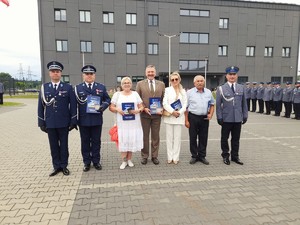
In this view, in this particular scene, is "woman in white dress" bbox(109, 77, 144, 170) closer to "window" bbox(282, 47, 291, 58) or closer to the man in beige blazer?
the man in beige blazer

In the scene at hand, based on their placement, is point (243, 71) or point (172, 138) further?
point (243, 71)

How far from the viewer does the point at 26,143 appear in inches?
284

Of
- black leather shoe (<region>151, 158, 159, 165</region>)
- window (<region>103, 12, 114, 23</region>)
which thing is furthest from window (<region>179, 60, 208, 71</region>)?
black leather shoe (<region>151, 158, 159, 165</region>)

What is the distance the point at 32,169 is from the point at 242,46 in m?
38.5

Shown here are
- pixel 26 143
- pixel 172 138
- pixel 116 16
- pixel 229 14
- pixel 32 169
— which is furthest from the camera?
pixel 229 14

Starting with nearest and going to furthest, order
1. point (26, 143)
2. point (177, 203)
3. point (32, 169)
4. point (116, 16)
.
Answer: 1. point (177, 203)
2. point (32, 169)
3. point (26, 143)
4. point (116, 16)

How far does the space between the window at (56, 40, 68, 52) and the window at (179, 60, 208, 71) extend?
1614 cm

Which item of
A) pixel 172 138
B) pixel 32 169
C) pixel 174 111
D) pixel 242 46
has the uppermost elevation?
pixel 242 46

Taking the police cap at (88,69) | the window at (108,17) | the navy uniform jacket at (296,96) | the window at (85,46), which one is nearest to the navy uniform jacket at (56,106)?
the police cap at (88,69)

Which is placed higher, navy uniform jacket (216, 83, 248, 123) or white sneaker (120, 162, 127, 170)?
navy uniform jacket (216, 83, 248, 123)

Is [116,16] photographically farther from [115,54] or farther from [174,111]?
[174,111]

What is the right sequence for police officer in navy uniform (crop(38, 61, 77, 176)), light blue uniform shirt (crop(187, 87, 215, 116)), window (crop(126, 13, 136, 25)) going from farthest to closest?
window (crop(126, 13, 136, 25)) → light blue uniform shirt (crop(187, 87, 215, 116)) → police officer in navy uniform (crop(38, 61, 77, 176))

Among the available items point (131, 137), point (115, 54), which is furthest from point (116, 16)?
point (131, 137)

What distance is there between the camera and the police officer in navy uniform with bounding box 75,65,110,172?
468cm
